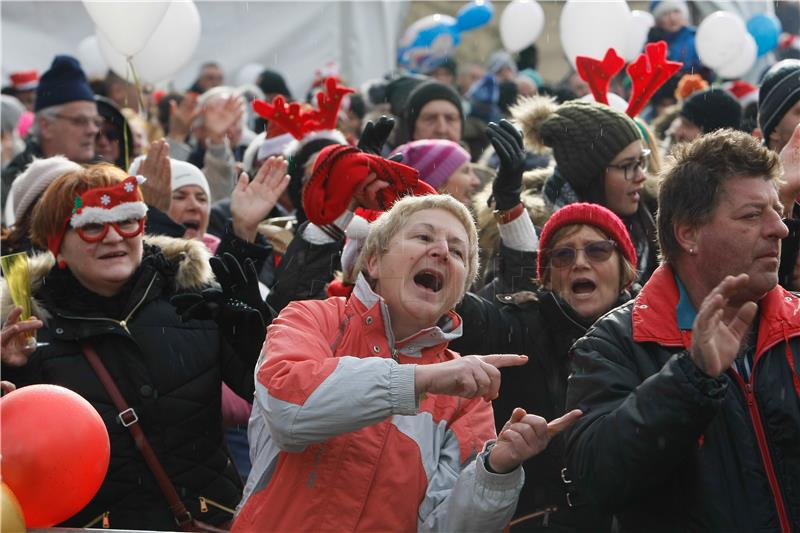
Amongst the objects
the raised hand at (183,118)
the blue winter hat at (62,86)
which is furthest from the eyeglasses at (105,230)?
the raised hand at (183,118)

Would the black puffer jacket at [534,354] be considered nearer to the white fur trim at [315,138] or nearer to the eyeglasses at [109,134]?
the white fur trim at [315,138]

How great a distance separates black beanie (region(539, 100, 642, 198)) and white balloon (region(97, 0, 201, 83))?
3.38 meters

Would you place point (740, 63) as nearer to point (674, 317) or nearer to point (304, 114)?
point (304, 114)

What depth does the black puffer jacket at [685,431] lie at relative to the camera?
2.79 meters

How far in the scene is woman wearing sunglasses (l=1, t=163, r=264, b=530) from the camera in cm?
416

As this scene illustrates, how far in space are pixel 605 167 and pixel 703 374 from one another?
2523 millimetres

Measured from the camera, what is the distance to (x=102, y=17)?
20.8 ft

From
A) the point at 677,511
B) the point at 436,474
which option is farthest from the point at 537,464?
the point at 677,511

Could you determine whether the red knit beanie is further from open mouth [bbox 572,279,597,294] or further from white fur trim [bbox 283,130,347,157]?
white fur trim [bbox 283,130,347,157]

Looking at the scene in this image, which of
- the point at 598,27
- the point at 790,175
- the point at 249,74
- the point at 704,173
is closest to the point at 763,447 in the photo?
the point at 704,173

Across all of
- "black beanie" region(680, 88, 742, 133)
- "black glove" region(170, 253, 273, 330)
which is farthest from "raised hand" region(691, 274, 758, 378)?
"black beanie" region(680, 88, 742, 133)

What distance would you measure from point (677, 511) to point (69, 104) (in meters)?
5.50

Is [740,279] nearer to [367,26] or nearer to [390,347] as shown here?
[390,347]

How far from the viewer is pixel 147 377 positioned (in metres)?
4.28
